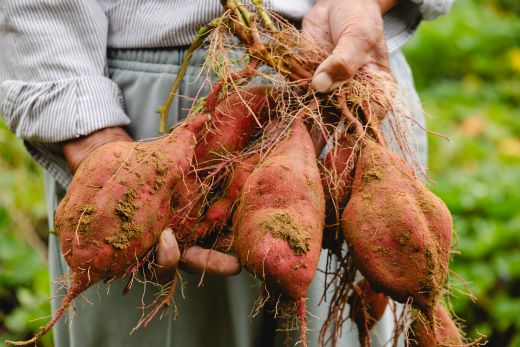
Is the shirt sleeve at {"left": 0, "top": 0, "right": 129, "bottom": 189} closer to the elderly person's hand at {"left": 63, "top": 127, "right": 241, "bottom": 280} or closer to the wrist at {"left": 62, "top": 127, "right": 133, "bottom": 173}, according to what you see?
the wrist at {"left": 62, "top": 127, "right": 133, "bottom": 173}

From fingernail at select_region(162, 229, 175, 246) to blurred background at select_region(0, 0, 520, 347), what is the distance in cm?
57

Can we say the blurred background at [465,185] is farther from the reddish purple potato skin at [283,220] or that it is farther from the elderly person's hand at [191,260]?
the elderly person's hand at [191,260]

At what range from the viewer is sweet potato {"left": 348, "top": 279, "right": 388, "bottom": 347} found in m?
1.13

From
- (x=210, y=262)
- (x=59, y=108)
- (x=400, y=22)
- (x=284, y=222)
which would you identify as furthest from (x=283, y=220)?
(x=400, y=22)

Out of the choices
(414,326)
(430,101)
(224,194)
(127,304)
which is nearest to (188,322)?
(127,304)

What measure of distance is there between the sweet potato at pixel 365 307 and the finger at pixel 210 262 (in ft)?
0.84

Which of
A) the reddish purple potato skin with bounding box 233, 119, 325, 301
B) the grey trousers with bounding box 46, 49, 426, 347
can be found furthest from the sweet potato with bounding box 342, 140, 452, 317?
the grey trousers with bounding box 46, 49, 426, 347

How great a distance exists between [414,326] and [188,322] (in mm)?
444

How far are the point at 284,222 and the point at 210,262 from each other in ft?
0.47

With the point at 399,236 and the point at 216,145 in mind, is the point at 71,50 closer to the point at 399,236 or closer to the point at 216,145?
the point at 216,145

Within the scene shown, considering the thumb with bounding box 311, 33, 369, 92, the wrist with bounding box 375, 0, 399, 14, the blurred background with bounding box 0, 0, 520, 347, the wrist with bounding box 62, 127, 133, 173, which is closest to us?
the thumb with bounding box 311, 33, 369, 92

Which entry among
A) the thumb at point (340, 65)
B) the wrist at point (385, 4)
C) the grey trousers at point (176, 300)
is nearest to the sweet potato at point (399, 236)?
the thumb at point (340, 65)

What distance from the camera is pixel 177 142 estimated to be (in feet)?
3.41

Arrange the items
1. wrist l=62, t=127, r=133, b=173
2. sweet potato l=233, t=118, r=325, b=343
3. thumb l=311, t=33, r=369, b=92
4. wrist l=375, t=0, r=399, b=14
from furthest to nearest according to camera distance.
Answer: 1. wrist l=375, t=0, r=399, b=14
2. wrist l=62, t=127, r=133, b=173
3. thumb l=311, t=33, r=369, b=92
4. sweet potato l=233, t=118, r=325, b=343
